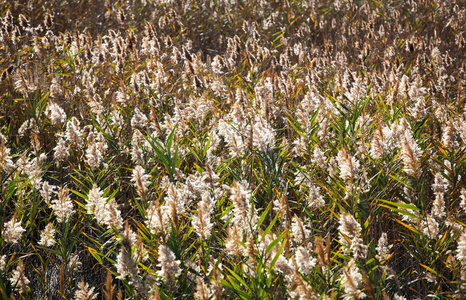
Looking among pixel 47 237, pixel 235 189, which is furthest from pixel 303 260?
pixel 47 237

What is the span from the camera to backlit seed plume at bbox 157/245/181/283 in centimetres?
131

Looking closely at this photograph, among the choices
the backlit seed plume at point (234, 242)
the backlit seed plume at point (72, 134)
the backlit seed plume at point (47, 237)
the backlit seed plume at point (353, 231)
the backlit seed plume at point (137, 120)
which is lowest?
the backlit seed plume at point (47, 237)

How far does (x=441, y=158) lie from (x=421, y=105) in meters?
0.31

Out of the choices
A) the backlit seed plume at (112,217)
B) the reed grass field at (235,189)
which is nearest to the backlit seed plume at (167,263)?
the reed grass field at (235,189)

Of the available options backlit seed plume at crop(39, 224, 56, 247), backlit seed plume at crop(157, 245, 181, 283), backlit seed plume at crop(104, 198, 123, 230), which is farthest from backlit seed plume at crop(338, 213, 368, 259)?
backlit seed plume at crop(39, 224, 56, 247)

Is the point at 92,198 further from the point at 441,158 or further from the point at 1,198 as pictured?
the point at 441,158

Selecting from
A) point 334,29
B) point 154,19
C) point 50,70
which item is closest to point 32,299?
point 50,70

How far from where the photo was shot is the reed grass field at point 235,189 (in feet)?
4.68

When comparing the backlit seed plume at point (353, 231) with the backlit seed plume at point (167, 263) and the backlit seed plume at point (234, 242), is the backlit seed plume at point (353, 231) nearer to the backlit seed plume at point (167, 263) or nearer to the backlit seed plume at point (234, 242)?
the backlit seed plume at point (234, 242)

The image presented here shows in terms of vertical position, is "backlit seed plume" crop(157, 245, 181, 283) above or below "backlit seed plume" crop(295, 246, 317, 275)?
below

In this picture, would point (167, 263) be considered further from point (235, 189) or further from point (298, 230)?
point (298, 230)

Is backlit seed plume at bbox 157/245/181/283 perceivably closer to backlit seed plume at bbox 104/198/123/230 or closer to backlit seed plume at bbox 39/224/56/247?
backlit seed plume at bbox 104/198/123/230

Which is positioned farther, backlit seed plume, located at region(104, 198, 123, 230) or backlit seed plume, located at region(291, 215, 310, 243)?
backlit seed plume, located at region(104, 198, 123, 230)

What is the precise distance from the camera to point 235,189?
4.62 feet
